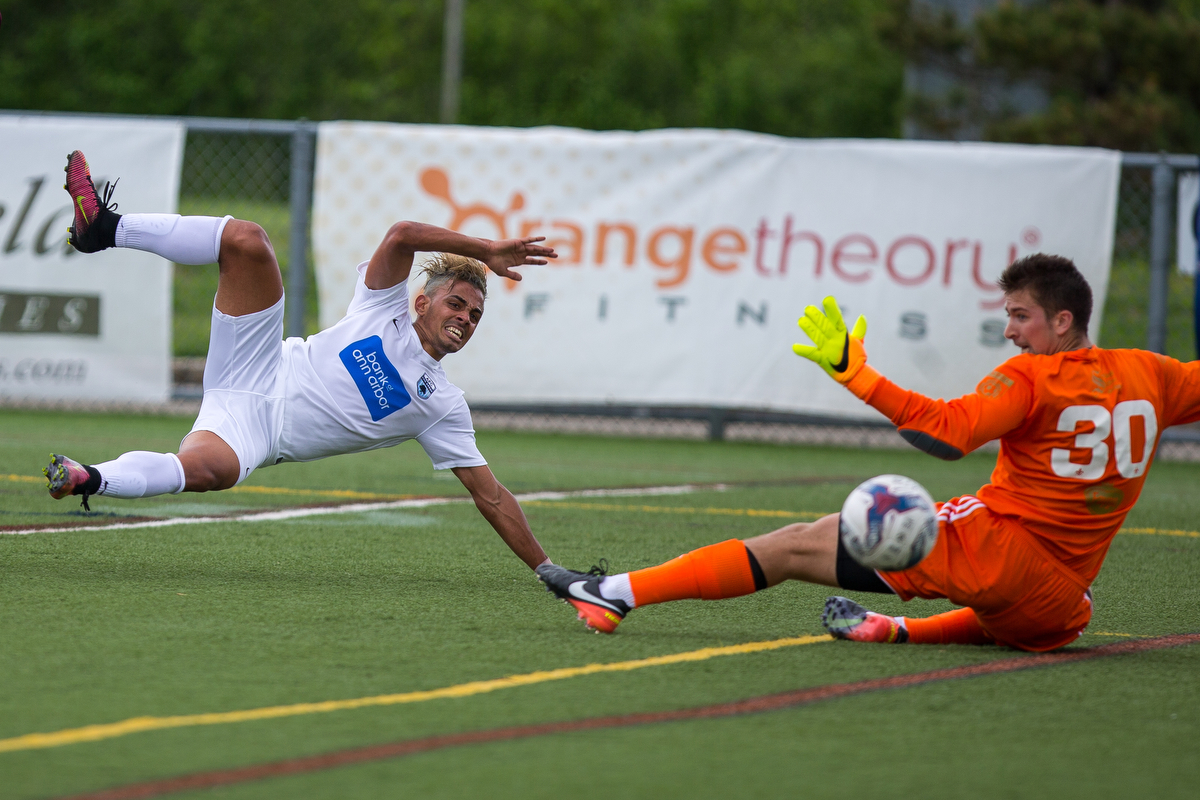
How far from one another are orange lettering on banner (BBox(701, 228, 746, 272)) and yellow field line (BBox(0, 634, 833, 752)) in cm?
694

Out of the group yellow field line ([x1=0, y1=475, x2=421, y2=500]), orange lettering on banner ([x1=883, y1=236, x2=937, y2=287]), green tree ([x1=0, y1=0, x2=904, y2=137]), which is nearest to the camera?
yellow field line ([x1=0, y1=475, x2=421, y2=500])

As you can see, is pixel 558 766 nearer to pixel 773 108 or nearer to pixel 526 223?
pixel 526 223

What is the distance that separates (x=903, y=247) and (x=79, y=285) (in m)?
6.28

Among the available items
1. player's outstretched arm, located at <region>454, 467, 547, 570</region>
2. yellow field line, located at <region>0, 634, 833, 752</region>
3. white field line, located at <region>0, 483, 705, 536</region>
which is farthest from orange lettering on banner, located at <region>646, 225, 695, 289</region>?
yellow field line, located at <region>0, 634, 833, 752</region>

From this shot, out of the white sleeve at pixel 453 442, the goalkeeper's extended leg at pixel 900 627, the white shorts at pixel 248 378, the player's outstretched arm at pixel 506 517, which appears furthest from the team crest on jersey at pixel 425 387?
the goalkeeper's extended leg at pixel 900 627

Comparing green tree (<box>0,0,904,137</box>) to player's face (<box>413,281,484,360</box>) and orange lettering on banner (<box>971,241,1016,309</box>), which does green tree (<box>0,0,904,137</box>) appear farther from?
player's face (<box>413,281,484,360</box>)

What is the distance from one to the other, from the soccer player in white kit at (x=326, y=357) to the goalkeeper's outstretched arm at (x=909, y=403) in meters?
1.57

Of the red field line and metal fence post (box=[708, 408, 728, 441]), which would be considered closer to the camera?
the red field line

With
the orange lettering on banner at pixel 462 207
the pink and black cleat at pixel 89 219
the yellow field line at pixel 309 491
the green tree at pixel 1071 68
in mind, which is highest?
the green tree at pixel 1071 68

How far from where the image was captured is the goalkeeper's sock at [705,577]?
4320 millimetres

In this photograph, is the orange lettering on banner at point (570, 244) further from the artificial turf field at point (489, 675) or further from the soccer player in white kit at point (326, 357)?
the soccer player in white kit at point (326, 357)

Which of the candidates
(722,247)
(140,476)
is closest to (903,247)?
(722,247)

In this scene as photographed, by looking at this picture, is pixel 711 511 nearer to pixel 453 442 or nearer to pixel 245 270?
pixel 453 442

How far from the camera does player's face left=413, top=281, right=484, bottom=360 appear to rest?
5285 mm
